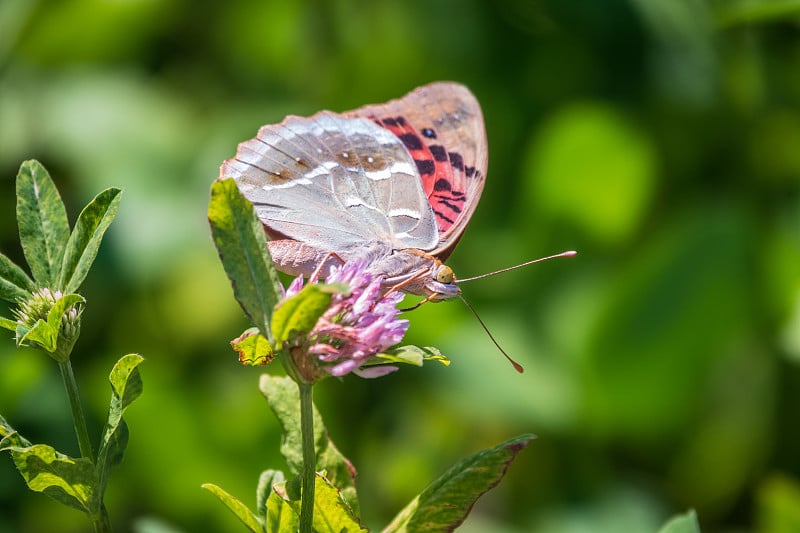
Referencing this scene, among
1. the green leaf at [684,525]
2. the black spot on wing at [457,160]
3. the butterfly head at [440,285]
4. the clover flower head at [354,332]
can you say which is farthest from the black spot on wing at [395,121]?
the green leaf at [684,525]

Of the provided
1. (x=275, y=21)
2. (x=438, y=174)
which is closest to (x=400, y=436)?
(x=438, y=174)

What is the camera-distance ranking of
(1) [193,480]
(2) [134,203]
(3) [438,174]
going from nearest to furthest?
(3) [438,174] < (1) [193,480] < (2) [134,203]

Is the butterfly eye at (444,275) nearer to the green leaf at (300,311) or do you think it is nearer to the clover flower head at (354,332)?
the clover flower head at (354,332)

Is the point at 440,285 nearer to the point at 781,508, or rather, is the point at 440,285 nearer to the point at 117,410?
the point at 117,410

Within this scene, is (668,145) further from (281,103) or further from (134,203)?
(134,203)

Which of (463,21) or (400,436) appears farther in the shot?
(463,21)

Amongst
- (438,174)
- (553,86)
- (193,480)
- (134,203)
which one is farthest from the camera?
(553,86)

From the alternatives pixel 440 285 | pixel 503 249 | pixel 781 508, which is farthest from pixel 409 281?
pixel 503 249
